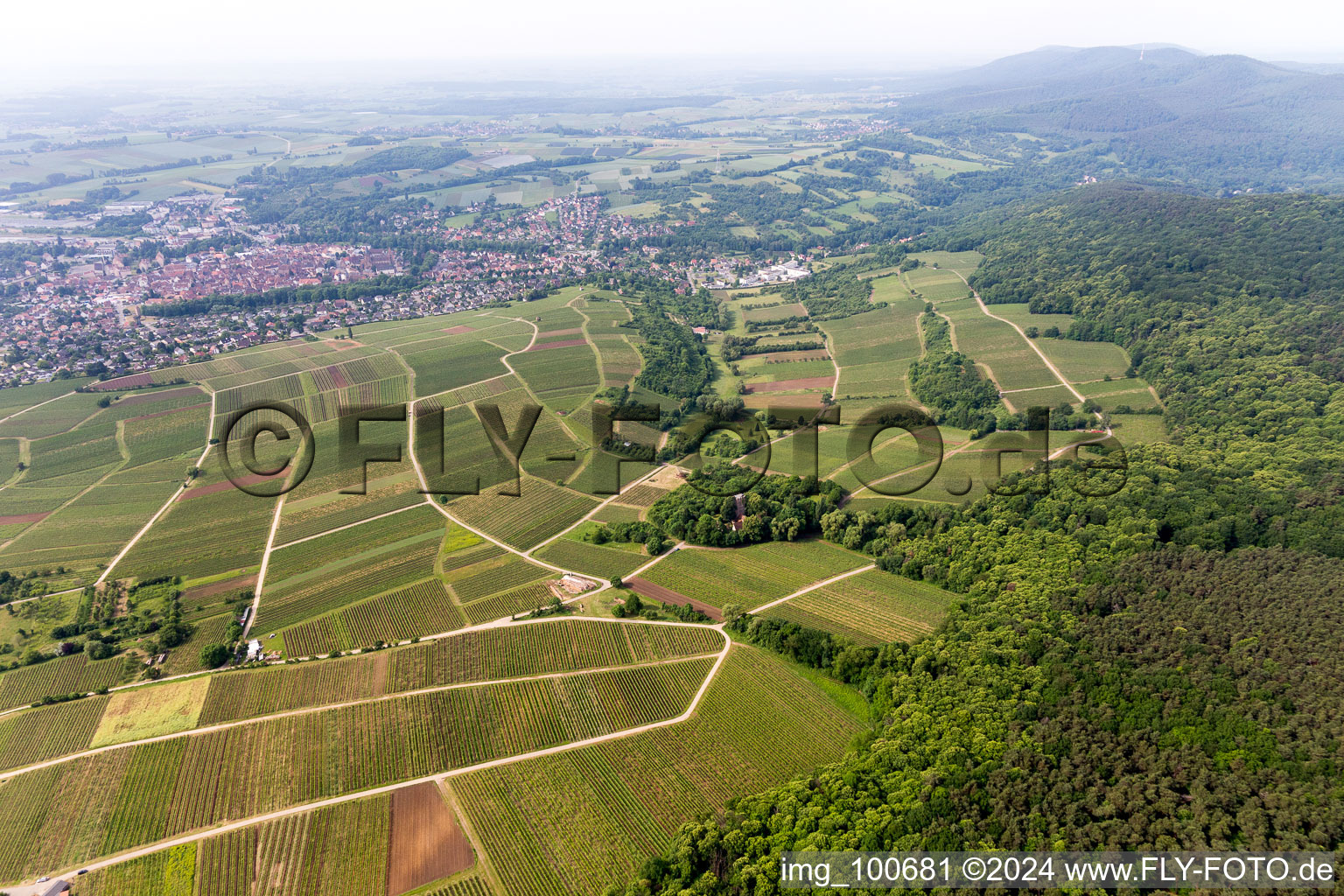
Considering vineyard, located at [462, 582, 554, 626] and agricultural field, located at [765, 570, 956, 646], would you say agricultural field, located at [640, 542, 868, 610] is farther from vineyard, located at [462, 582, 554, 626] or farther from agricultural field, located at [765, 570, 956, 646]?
vineyard, located at [462, 582, 554, 626]

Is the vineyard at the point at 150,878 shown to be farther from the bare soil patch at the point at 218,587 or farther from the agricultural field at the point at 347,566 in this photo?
the bare soil patch at the point at 218,587

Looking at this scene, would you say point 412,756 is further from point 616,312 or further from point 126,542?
point 616,312

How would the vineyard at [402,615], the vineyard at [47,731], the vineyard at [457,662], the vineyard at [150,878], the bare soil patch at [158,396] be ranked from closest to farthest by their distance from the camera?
the vineyard at [150,878] → the vineyard at [47,731] → the vineyard at [457,662] → the vineyard at [402,615] → the bare soil patch at [158,396]

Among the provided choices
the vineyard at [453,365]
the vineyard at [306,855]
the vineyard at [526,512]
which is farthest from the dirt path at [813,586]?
the vineyard at [453,365]

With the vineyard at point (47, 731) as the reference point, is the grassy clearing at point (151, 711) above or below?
above

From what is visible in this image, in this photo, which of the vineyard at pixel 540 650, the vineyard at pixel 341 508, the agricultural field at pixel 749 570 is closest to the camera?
the vineyard at pixel 540 650

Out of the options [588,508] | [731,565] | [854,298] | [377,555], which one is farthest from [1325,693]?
[854,298]

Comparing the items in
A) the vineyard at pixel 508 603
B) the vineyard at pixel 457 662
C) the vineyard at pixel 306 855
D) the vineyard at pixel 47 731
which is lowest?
the vineyard at pixel 306 855
